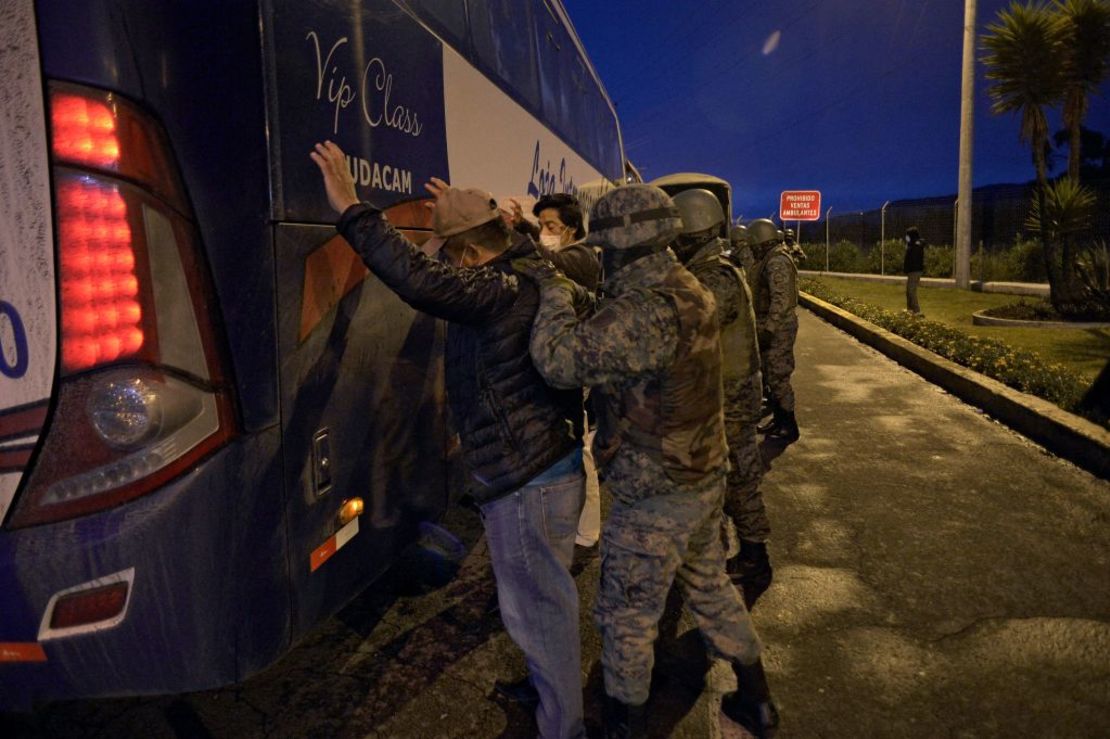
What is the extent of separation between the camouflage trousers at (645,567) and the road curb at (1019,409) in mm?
4027

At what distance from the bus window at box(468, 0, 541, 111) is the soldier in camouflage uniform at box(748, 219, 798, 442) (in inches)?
78.7

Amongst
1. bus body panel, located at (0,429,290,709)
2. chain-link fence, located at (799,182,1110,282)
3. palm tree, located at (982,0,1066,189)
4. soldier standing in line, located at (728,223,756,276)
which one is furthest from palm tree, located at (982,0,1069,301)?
bus body panel, located at (0,429,290,709)

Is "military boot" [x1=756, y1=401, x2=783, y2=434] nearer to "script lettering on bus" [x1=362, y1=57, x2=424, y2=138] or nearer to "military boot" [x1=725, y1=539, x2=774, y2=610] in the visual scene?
"military boot" [x1=725, y1=539, x2=774, y2=610]

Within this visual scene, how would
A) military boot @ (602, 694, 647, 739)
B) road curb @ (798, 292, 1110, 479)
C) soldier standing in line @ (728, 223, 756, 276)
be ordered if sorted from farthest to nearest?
soldier standing in line @ (728, 223, 756, 276) < road curb @ (798, 292, 1110, 479) < military boot @ (602, 694, 647, 739)

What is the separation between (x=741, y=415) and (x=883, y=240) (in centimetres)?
2513

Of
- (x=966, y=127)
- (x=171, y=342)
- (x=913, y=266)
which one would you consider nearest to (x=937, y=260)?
(x=966, y=127)

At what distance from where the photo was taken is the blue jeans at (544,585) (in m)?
2.31

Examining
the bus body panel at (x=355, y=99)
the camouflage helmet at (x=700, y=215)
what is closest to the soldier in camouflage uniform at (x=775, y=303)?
the camouflage helmet at (x=700, y=215)

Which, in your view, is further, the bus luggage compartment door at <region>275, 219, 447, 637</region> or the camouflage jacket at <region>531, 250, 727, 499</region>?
the bus luggage compartment door at <region>275, 219, 447, 637</region>

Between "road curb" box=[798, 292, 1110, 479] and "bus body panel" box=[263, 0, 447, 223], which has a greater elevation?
"bus body panel" box=[263, 0, 447, 223]

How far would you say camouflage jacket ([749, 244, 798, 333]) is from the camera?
575cm

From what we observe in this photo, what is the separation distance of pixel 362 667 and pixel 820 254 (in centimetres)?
3295

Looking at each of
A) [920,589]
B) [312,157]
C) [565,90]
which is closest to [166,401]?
[312,157]

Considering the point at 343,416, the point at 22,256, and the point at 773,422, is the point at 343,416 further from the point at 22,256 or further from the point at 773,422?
the point at 773,422
